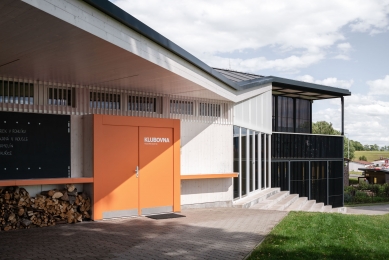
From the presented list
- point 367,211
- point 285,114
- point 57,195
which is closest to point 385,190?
point 367,211

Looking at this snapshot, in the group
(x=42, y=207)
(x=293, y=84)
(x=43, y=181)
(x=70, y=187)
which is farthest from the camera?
(x=293, y=84)

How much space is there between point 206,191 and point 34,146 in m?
6.02

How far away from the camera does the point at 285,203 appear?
17359 mm

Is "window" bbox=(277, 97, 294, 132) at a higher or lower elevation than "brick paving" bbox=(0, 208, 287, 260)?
higher

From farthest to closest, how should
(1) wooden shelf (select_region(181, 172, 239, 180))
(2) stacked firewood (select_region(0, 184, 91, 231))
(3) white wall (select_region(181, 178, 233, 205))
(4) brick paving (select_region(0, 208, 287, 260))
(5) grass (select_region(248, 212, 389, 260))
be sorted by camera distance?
(3) white wall (select_region(181, 178, 233, 205)) → (1) wooden shelf (select_region(181, 172, 239, 180)) → (2) stacked firewood (select_region(0, 184, 91, 231)) → (5) grass (select_region(248, 212, 389, 260)) → (4) brick paving (select_region(0, 208, 287, 260))

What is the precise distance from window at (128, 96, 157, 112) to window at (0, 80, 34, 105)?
9.69 ft

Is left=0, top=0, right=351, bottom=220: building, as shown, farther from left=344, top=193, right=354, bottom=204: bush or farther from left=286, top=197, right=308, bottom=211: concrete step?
left=344, top=193, right=354, bottom=204: bush

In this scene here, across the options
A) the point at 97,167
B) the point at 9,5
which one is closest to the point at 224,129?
the point at 97,167

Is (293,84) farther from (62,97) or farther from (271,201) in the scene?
(62,97)

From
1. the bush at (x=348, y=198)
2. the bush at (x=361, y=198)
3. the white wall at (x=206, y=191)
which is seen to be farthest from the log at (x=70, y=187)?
the bush at (x=361, y=198)

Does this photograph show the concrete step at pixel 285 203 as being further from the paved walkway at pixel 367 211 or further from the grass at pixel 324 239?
the paved walkway at pixel 367 211

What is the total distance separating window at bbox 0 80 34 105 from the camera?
1062 cm

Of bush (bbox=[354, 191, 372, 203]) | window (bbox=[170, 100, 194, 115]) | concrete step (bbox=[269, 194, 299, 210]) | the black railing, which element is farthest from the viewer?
bush (bbox=[354, 191, 372, 203])

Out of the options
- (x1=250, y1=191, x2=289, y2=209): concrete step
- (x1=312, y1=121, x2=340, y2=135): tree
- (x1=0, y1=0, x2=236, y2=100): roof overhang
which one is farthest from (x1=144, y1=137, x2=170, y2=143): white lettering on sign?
(x1=312, y1=121, x2=340, y2=135): tree
